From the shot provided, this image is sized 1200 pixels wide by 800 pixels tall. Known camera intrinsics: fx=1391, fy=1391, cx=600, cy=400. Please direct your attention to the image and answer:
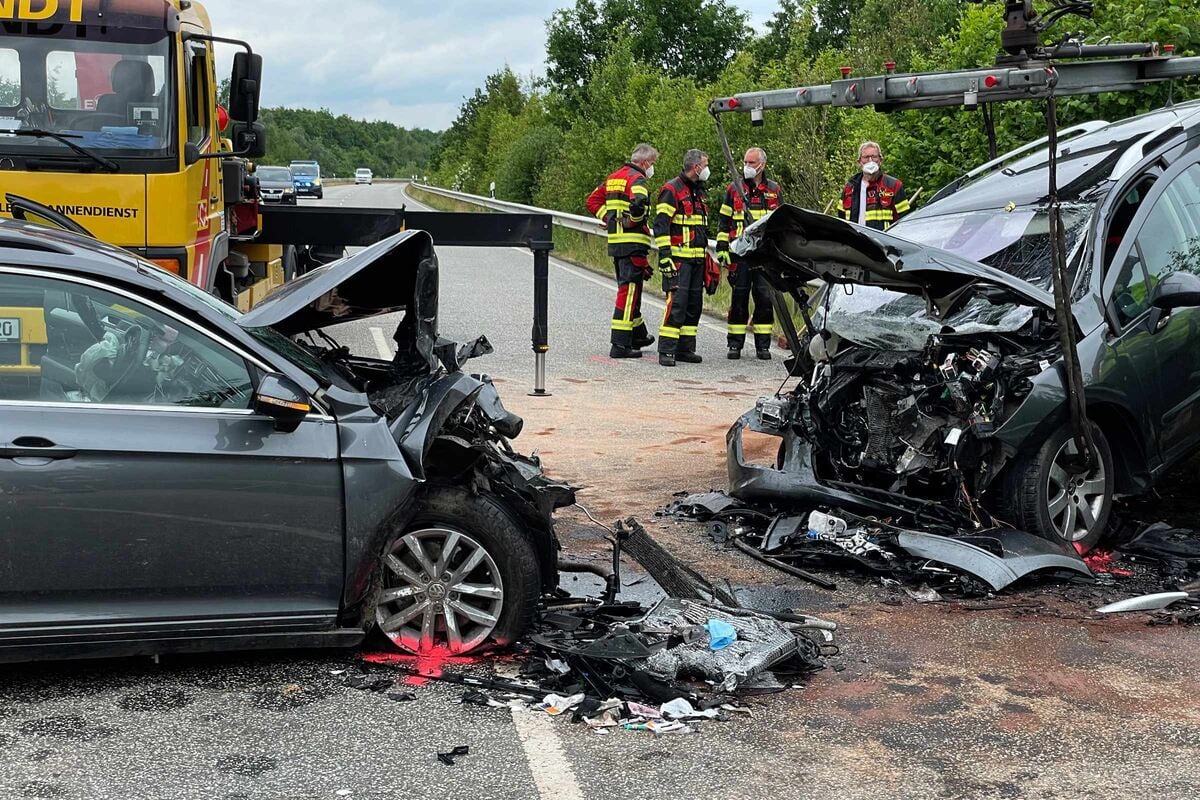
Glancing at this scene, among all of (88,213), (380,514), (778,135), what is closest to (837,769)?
(380,514)

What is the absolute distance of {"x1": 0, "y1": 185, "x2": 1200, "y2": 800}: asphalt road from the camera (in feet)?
13.4

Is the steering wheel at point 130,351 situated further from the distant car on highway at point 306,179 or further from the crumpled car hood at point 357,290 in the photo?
the distant car on highway at point 306,179

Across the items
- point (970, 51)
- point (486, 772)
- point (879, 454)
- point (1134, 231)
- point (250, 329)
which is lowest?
point (486, 772)

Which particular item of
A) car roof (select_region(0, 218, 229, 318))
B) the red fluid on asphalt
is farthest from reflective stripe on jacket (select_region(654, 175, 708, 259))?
car roof (select_region(0, 218, 229, 318))

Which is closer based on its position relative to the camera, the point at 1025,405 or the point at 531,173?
the point at 1025,405

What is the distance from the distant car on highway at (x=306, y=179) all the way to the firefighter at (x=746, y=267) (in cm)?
4252

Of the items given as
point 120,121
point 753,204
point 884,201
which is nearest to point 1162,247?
point 884,201

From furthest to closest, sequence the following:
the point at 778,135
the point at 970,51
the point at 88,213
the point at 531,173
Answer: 1. the point at 531,173
2. the point at 778,135
3. the point at 970,51
4. the point at 88,213

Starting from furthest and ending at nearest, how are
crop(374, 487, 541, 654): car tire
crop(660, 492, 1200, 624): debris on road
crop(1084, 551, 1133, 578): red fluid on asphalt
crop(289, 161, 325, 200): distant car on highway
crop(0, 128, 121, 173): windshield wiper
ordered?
crop(289, 161, 325, 200): distant car on highway
crop(0, 128, 121, 173): windshield wiper
crop(1084, 551, 1133, 578): red fluid on asphalt
crop(660, 492, 1200, 624): debris on road
crop(374, 487, 541, 654): car tire

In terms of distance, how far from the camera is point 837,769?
166 inches

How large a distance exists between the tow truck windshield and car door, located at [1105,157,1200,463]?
221 inches

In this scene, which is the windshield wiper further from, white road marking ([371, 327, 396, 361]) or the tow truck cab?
white road marking ([371, 327, 396, 361])

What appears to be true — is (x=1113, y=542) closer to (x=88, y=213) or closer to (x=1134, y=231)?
(x=1134, y=231)

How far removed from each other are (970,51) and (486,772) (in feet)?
35.1
